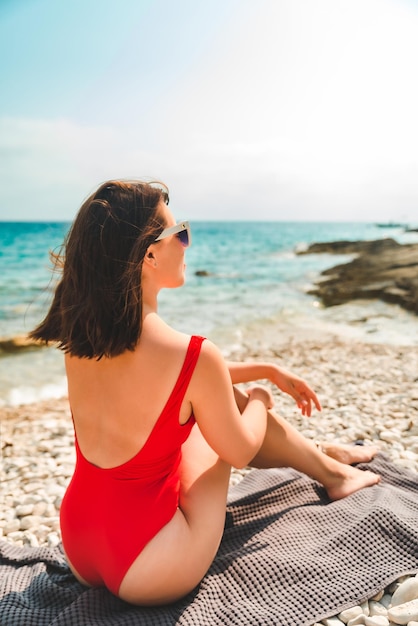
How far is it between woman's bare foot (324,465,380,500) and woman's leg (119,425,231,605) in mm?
965

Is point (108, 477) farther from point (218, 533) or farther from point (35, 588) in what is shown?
point (35, 588)

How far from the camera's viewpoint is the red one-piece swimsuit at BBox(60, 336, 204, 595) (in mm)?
2277

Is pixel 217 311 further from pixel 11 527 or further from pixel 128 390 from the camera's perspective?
pixel 128 390

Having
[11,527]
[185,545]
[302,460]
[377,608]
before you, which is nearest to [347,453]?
[302,460]

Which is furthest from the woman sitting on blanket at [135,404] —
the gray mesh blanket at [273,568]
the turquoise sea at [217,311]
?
the turquoise sea at [217,311]

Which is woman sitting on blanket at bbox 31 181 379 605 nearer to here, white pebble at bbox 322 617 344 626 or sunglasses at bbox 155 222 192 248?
sunglasses at bbox 155 222 192 248

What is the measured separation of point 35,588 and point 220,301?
14.8 metres

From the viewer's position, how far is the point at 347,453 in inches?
147

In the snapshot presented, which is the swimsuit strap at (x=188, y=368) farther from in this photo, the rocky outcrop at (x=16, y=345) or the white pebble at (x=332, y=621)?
the rocky outcrop at (x=16, y=345)

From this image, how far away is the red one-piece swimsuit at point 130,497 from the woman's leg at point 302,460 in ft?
2.40

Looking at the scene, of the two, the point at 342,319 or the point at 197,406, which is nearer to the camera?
the point at 197,406

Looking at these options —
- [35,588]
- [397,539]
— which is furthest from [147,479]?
[397,539]

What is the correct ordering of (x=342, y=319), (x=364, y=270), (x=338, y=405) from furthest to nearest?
(x=364, y=270), (x=342, y=319), (x=338, y=405)

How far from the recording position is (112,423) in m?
2.28
